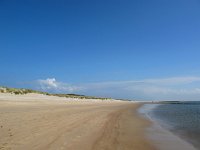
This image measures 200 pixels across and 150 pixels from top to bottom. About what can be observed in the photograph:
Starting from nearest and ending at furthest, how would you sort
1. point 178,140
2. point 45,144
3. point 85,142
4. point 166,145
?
point 45,144, point 85,142, point 166,145, point 178,140

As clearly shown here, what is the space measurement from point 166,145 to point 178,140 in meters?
2.00

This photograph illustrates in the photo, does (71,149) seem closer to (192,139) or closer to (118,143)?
(118,143)

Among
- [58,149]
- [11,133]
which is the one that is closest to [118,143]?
[58,149]

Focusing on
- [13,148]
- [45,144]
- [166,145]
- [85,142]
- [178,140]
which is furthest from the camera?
[178,140]

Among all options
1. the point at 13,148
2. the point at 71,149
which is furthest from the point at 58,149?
the point at 13,148

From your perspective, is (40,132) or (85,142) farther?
(40,132)

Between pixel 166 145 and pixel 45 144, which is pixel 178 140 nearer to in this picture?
pixel 166 145

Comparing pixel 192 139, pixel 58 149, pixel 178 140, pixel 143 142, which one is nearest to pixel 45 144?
pixel 58 149

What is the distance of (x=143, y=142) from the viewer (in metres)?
13.9

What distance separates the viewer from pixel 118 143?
42.0 ft

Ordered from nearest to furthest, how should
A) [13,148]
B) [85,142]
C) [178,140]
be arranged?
[13,148] → [85,142] → [178,140]

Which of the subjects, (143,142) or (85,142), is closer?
(85,142)

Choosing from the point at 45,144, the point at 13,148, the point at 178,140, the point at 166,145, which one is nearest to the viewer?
the point at 13,148

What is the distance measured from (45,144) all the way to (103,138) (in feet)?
11.6
